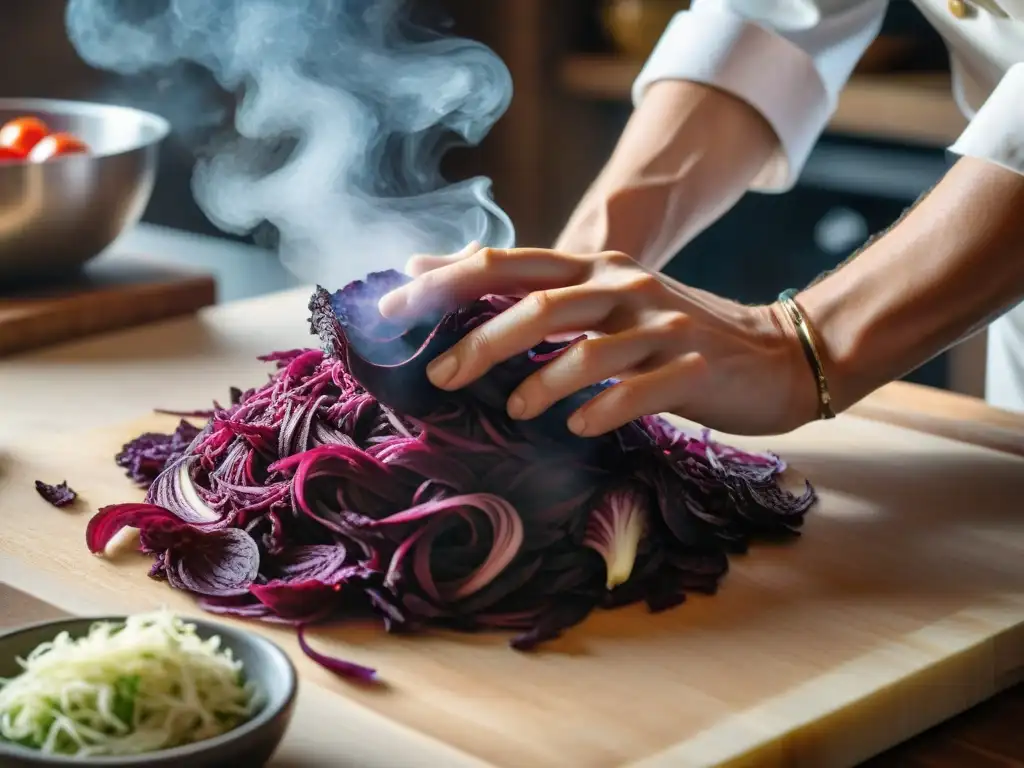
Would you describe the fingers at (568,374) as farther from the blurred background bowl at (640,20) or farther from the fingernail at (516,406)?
the blurred background bowl at (640,20)

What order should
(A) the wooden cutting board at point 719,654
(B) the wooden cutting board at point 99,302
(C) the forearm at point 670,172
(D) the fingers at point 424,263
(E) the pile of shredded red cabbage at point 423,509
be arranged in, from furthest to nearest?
(B) the wooden cutting board at point 99,302
(C) the forearm at point 670,172
(D) the fingers at point 424,263
(E) the pile of shredded red cabbage at point 423,509
(A) the wooden cutting board at point 719,654

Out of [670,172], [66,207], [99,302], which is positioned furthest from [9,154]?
[670,172]

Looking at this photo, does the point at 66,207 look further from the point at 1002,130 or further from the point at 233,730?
the point at 233,730

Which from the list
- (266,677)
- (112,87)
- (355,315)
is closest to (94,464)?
(355,315)

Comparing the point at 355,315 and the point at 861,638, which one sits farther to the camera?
the point at 355,315

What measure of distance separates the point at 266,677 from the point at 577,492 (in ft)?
1.86

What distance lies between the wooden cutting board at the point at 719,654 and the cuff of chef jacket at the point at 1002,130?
441mm

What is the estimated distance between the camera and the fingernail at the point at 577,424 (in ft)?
5.22

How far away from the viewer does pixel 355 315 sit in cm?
165

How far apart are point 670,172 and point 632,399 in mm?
850

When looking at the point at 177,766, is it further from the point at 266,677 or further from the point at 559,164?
the point at 559,164

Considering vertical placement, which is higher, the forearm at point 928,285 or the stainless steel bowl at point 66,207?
the forearm at point 928,285

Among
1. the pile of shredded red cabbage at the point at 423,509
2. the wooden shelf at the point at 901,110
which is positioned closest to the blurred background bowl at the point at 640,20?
the wooden shelf at the point at 901,110

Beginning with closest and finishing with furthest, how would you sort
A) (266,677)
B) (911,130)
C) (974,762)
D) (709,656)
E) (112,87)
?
(266,677) → (974,762) → (709,656) → (911,130) → (112,87)
